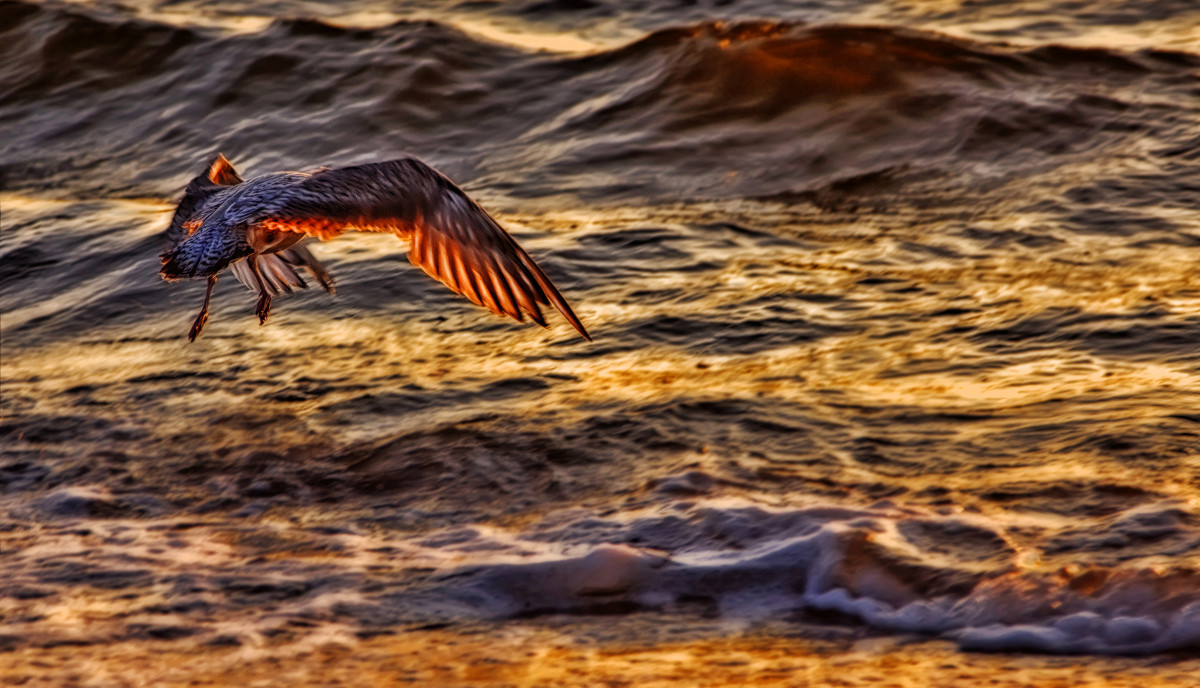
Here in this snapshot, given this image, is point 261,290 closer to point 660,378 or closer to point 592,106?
point 660,378

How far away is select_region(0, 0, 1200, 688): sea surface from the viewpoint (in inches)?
160

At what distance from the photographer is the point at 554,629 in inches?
161

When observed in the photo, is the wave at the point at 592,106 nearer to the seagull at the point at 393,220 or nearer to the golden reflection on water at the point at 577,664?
the seagull at the point at 393,220

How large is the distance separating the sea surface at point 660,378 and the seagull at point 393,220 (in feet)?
→ 2.24

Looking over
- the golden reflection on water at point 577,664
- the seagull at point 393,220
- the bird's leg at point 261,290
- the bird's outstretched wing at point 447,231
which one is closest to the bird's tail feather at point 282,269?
the bird's leg at point 261,290

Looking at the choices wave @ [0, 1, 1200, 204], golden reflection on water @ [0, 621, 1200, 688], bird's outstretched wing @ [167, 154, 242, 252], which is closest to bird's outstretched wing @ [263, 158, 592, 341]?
bird's outstretched wing @ [167, 154, 242, 252]

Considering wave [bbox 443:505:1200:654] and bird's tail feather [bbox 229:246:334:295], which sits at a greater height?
bird's tail feather [bbox 229:246:334:295]

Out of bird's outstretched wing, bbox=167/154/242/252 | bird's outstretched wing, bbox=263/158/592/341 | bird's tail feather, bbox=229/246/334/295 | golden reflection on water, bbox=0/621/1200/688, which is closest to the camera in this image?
golden reflection on water, bbox=0/621/1200/688

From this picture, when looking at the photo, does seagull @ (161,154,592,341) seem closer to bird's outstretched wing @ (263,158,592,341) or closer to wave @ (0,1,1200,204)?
bird's outstretched wing @ (263,158,592,341)

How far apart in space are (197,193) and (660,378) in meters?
1.85

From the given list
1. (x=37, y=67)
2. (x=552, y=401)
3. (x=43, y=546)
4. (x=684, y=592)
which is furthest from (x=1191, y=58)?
(x=37, y=67)

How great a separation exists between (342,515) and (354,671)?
3.27 ft

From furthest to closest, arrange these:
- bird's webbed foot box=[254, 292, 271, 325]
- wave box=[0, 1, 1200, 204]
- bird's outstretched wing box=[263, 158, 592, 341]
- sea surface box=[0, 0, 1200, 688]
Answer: wave box=[0, 1, 1200, 204], bird's webbed foot box=[254, 292, 271, 325], bird's outstretched wing box=[263, 158, 592, 341], sea surface box=[0, 0, 1200, 688]

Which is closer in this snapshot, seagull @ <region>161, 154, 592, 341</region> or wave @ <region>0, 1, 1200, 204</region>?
seagull @ <region>161, 154, 592, 341</region>
